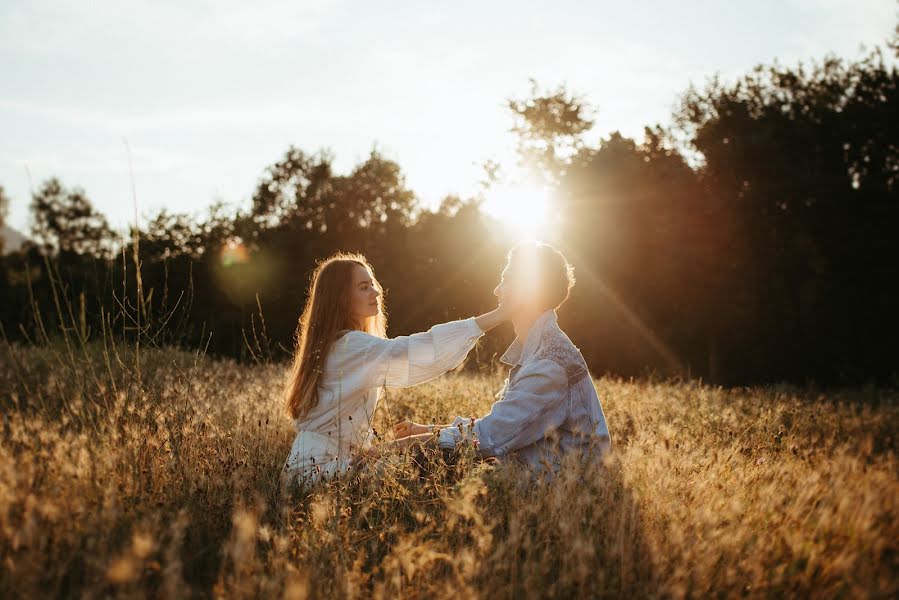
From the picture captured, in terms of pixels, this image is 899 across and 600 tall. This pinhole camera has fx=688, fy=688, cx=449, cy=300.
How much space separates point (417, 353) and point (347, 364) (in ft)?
1.35

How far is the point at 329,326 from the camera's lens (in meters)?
4.12

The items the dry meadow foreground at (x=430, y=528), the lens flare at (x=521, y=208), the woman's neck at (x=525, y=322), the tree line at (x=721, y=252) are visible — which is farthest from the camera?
the lens flare at (x=521, y=208)

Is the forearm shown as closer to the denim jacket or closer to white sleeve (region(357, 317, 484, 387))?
white sleeve (region(357, 317, 484, 387))

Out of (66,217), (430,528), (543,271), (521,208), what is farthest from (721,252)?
(66,217)

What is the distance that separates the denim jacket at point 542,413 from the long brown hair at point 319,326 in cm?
85

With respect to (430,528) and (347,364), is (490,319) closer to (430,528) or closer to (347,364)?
(347,364)

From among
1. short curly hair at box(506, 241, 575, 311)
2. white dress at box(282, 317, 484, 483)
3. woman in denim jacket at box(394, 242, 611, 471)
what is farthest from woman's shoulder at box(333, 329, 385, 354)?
short curly hair at box(506, 241, 575, 311)

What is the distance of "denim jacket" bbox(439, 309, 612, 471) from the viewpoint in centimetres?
372

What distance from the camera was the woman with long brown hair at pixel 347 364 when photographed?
3.94 metres

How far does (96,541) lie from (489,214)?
2203 cm

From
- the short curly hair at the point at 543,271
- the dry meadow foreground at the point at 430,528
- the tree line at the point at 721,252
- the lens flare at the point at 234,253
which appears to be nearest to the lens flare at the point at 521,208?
the tree line at the point at 721,252

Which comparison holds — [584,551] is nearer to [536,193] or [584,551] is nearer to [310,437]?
[310,437]

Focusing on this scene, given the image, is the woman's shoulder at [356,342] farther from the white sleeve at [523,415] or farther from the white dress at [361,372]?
the white sleeve at [523,415]

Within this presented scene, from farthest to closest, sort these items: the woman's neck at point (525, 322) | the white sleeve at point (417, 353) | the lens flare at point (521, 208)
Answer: the lens flare at point (521, 208) → the woman's neck at point (525, 322) → the white sleeve at point (417, 353)
